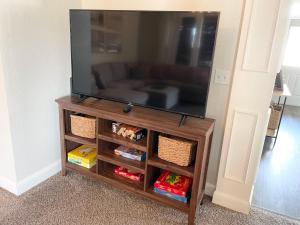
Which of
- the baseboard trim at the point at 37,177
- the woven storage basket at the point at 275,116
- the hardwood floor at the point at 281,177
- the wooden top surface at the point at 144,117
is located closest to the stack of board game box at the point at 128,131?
the wooden top surface at the point at 144,117

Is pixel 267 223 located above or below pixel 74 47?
below

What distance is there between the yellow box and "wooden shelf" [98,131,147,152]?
346 millimetres

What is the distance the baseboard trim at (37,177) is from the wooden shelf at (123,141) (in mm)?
709

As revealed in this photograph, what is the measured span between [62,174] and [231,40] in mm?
1942

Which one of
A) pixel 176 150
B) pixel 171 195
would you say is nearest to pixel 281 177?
pixel 171 195

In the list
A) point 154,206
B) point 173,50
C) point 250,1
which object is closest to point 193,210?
point 154,206

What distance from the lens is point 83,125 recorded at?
216 cm

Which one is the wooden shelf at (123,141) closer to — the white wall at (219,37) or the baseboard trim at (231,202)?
the white wall at (219,37)

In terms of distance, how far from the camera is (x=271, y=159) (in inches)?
117

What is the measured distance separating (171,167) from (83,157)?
0.90m

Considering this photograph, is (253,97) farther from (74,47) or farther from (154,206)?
(74,47)

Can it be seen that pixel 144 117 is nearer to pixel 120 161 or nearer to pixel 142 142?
pixel 142 142

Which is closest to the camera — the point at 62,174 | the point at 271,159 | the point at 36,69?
the point at 36,69

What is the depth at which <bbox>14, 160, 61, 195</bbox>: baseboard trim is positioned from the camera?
6.94 feet
